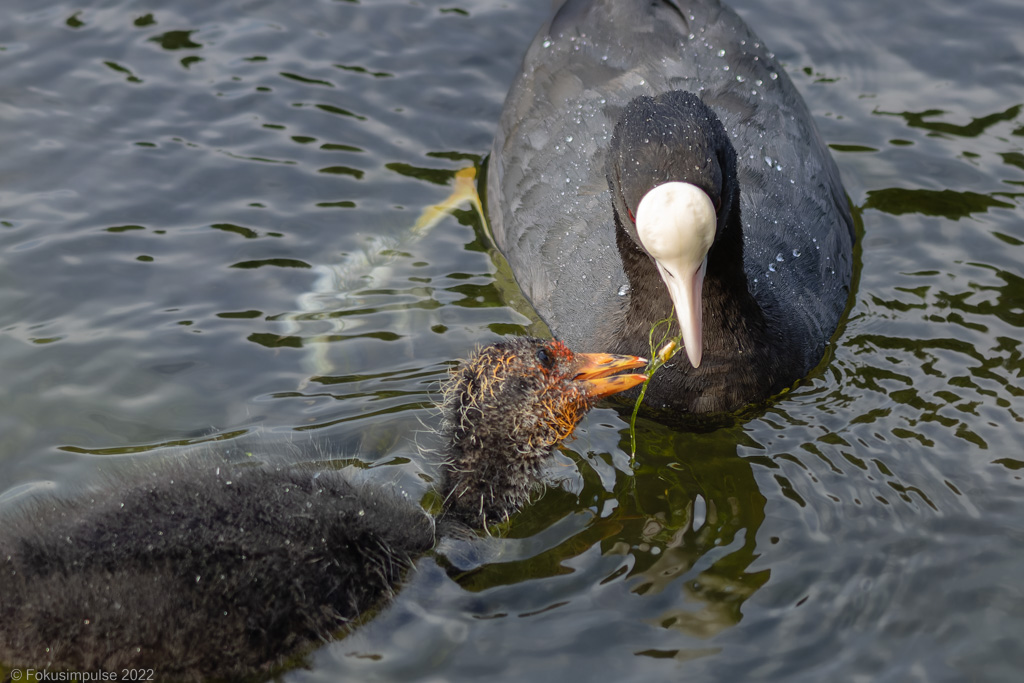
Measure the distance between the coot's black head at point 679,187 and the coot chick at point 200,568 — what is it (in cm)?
73

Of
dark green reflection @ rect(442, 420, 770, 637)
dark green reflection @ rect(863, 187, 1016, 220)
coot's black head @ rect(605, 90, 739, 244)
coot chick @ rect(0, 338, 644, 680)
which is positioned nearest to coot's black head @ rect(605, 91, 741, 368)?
coot's black head @ rect(605, 90, 739, 244)

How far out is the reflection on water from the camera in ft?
12.6

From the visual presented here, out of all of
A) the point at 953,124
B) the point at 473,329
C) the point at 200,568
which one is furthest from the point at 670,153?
the point at 953,124

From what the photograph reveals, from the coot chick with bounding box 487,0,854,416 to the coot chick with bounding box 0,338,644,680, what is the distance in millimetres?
838

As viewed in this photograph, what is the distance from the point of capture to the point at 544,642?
3.73 metres

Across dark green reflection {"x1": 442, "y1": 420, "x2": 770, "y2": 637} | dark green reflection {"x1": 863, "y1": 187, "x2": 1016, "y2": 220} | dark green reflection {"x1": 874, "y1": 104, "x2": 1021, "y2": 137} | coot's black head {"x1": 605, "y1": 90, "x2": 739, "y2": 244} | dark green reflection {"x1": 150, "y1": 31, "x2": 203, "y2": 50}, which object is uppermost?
coot's black head {"x1": 605, "y1": 90, "x2": 739, "y2": 244}

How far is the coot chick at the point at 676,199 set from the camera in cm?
408

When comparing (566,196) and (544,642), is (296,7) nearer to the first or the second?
(566,196)

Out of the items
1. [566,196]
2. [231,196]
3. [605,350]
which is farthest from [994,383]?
[231,196]

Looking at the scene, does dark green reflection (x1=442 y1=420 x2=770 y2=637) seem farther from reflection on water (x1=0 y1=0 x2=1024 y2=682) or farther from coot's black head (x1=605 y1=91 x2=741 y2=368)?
coot's black head (x1=605 y1=91 x2=741 y2=368)

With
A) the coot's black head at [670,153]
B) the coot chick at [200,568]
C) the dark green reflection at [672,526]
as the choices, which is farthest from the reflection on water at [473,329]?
the coot's black head at [670,153]

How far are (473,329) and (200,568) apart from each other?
2024 millimetres

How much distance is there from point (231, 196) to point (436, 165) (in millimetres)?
1105

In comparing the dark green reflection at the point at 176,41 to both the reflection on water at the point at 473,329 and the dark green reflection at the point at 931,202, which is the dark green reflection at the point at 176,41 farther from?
the dark green reflection at the point at 931,202
